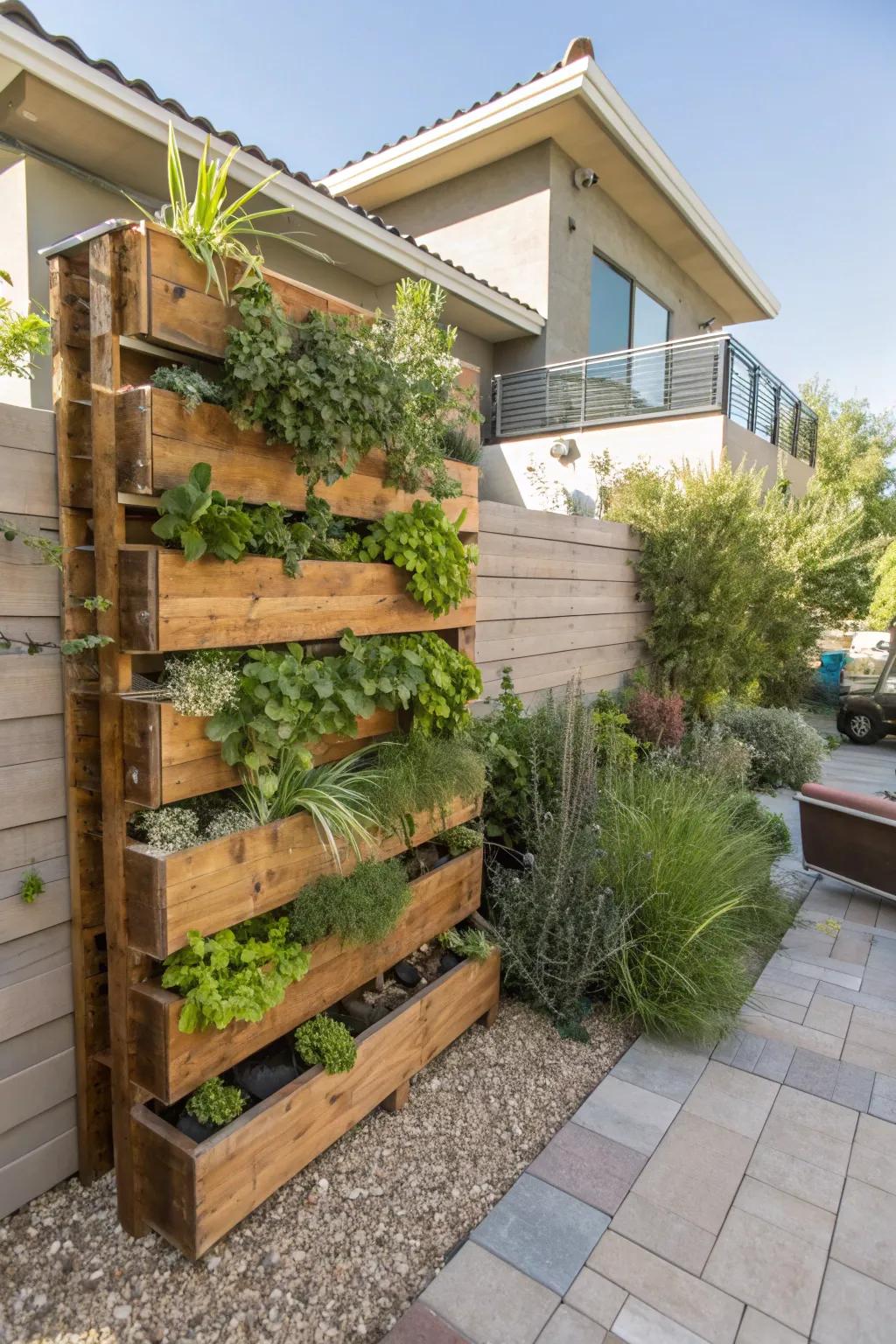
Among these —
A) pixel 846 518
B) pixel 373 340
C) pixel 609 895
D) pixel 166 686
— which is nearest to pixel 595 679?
pixel 609 895

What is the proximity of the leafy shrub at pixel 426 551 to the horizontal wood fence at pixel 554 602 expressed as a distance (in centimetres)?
125

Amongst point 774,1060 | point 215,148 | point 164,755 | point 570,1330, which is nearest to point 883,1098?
point 774,1060

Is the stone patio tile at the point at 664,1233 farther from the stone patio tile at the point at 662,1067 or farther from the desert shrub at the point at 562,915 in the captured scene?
the desert shrub at the point at 562,915

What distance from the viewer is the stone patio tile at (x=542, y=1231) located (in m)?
1.98

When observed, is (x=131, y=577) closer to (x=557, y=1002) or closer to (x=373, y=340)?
(x=373, y=340)

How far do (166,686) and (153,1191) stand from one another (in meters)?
1.37

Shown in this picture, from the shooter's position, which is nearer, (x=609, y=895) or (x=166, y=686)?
(x=166, y=686)

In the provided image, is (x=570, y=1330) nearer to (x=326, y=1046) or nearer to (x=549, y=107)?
(x=326, y=1046)

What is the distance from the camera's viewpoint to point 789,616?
25.1 ft

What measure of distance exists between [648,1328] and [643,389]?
8.85 m

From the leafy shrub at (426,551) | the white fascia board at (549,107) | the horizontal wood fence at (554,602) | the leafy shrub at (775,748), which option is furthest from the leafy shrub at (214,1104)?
the white fascia board at (549,107)

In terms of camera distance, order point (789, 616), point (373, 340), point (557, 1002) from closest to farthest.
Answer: point (373, 340) < point (557, 1002) < point (789, 616)

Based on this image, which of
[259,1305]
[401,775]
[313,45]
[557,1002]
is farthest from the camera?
[313,45]

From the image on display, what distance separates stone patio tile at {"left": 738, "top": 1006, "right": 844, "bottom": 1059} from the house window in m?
8.50
